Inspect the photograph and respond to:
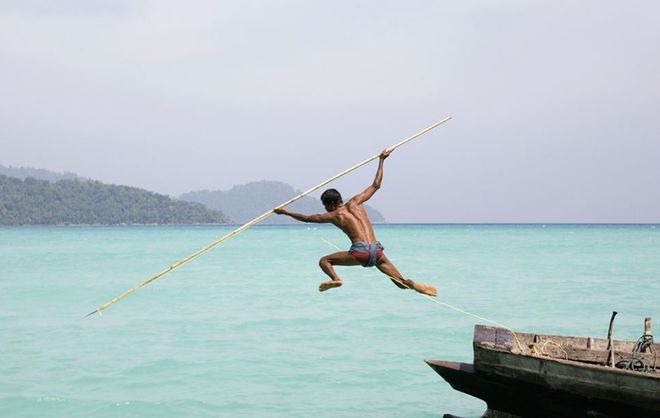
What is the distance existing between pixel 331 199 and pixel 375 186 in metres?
0.58

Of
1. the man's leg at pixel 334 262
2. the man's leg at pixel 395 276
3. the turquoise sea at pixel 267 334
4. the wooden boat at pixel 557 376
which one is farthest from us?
the turquoise sea at pixel 267 334

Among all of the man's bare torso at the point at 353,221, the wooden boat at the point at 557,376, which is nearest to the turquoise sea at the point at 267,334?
the wooden boat at the point at 557,376

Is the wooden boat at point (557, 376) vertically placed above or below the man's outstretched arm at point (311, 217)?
below

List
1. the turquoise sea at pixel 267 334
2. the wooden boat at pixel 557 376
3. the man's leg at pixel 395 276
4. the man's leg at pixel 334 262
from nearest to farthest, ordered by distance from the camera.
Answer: the man's leg at pixel 334 262 → the man's leg at pixel 395 276 → the wooden boat at pixel 557 376 → the turquoise sea at pixel 267 334

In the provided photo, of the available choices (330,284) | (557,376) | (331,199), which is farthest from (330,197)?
(557,376)

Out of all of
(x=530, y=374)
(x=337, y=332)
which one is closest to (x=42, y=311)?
(x=337, y=332)

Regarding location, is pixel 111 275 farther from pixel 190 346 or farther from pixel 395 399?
pixel 395 399

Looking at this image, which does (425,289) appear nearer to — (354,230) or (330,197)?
(354,230)

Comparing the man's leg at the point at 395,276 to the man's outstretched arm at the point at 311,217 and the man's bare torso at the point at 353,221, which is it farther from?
the man's outstretched arm at the point at 311,217

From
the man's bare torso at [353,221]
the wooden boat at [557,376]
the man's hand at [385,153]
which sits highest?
the man's hand at [385,153]

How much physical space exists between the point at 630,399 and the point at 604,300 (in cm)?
2547

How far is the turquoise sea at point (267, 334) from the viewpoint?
18.0m

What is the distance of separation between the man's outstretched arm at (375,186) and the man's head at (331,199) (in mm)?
186

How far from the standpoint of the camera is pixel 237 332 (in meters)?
27.0
